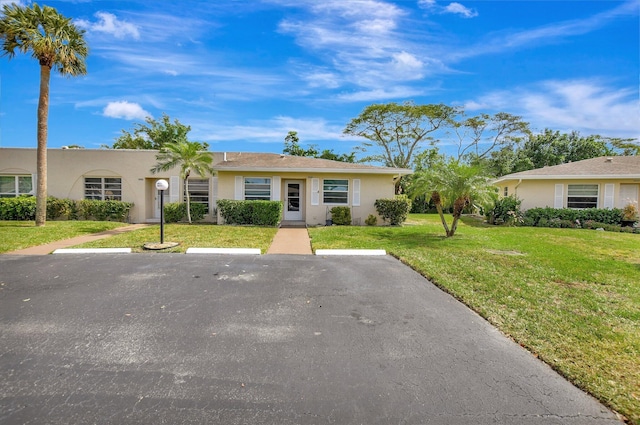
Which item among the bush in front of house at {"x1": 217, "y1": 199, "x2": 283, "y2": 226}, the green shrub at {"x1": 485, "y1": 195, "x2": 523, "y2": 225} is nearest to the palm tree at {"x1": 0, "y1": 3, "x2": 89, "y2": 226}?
the bush in front of house at {"x1": 217, "y1": 199, "x2": 283, "y2": 226}

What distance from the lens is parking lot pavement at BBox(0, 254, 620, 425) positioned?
2.43 metres

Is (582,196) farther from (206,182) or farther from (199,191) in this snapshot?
(199,191)

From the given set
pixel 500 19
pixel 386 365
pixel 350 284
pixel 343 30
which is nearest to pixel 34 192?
pixel 343 30

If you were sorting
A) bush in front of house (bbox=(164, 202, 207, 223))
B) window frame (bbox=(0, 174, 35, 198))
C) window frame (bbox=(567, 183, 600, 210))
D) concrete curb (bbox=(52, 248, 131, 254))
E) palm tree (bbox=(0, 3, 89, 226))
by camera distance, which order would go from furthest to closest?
window frame (bbox=(0, 174, 35, 198))
window frame (bbox=(567, 183, 600, 210))
bush in front of house (bbox=(164, 202, 207, 223))
palm tree (bbox=(0, 3, 89, 226))
concrete curb (bbox=(52, 248, 131, 254))

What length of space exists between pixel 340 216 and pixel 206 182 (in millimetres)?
7562

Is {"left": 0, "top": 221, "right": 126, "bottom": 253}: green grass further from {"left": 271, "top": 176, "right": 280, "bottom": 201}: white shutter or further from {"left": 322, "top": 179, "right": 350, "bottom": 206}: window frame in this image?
{"left": 322, "top": 179, "right": 350, "bottom": 206}: window frame

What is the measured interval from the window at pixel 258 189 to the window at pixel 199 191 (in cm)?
271

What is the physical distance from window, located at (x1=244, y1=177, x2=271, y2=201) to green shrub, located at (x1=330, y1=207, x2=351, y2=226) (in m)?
3.39

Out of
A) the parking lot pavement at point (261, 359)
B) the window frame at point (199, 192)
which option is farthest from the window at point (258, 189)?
the parking lot pavement at point (261, 359)

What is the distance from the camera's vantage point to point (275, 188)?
15992mm

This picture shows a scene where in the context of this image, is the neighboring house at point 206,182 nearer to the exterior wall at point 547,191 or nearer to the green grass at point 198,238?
the green grass at point 198,238

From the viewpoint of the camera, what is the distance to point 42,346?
11.1 feet

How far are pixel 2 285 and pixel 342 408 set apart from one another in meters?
6.49

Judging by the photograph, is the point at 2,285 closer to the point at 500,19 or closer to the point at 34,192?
the point at 500,19
